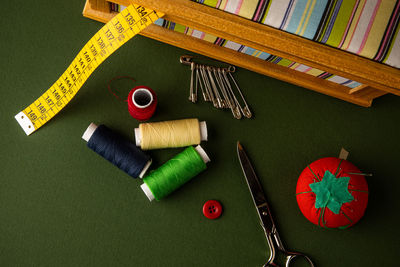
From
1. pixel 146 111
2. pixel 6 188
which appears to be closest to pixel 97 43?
pixel 146 111

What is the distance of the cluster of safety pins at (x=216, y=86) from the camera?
168 cm

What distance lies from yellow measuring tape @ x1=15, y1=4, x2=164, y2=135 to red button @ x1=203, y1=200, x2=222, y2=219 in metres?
0.75

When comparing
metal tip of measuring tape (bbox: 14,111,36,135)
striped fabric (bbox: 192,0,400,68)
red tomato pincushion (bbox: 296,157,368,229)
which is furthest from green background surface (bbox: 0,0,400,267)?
striped fabric (bbox: 192,0,400,68)

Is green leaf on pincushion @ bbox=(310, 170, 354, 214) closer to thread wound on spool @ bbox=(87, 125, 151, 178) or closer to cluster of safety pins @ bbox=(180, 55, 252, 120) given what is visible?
cluster of safety pins @ bbox=(180, 55, 252, 120)

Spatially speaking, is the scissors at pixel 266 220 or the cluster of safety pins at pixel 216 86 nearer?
the scissors at pixel 266 220

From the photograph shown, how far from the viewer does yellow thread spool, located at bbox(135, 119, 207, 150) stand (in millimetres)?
1547

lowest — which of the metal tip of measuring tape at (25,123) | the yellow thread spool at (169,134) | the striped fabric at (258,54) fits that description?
the metal tip of measuring tape at (25,123)

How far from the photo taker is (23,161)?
5.16ft

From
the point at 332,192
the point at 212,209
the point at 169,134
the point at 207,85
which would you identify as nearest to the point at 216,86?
the point at 207,85

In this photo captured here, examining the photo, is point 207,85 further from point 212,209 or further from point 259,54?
point 212,209

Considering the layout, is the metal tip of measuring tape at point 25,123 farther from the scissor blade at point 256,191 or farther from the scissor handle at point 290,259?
the scissor handle at point 290,259

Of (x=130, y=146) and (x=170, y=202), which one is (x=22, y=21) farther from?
(x=170, y=202)

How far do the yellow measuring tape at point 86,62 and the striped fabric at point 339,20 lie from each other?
0.96 ft

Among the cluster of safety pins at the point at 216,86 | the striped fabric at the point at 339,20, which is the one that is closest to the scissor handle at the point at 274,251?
the cluster of safety pins at the point at 216,86
